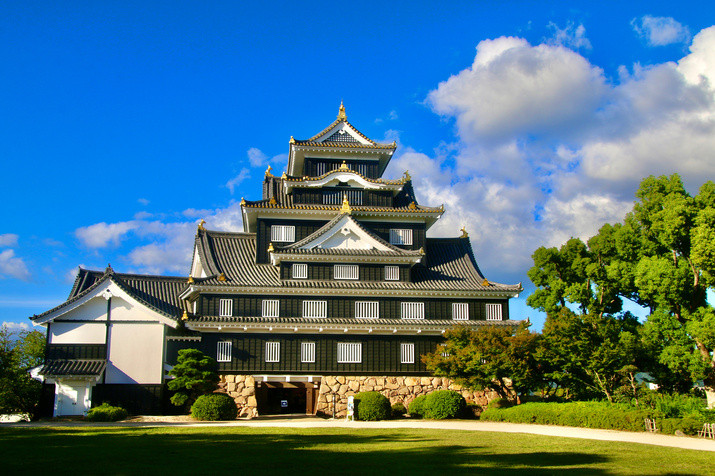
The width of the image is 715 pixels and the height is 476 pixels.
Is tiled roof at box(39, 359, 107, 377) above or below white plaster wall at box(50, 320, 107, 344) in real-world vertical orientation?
below

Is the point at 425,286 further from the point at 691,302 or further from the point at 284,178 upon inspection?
the point at 691,302

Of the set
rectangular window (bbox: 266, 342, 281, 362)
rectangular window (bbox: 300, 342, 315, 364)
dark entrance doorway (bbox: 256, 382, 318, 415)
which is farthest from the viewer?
dark entrance doorway (bbox: 256, 382, 318, 415)

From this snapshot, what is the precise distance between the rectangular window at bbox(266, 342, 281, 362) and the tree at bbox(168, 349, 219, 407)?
334cm

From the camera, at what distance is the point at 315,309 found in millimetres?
38781

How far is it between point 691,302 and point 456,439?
2122 centimetres

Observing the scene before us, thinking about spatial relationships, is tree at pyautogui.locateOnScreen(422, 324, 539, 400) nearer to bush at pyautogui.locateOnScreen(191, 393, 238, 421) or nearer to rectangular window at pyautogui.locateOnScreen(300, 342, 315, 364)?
rectangular window at pyautogui.locateOnScreen(300, 342, 315, 364)

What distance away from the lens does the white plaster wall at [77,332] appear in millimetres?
35844

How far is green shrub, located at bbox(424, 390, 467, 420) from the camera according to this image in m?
33.8

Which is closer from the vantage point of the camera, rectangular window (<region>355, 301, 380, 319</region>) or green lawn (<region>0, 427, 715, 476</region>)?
green lawn (<region>0, 427, 715, 476</region>)

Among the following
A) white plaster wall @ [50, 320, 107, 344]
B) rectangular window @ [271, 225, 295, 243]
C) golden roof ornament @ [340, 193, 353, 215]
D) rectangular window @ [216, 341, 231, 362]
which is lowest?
rectangular window @ [216, 341, 231, 362]

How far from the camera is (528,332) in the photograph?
33812mm

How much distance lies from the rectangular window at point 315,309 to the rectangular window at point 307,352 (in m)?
1.87

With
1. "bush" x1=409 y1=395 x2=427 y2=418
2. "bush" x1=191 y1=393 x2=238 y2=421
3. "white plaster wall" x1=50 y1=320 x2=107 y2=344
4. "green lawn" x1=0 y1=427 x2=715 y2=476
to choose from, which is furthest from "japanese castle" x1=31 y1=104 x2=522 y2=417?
"green lawn" x1=0 y1=427 x2=715 y2=476

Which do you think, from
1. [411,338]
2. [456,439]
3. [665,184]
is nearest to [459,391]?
[411,338]
